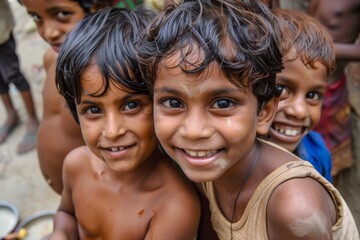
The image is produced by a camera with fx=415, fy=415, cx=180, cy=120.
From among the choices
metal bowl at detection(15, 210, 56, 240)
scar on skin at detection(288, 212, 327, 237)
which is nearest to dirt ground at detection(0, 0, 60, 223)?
metal bowl at detection(15, 210, 56, 240)

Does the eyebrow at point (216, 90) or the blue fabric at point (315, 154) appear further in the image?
the blue fabric at point (315, 154)

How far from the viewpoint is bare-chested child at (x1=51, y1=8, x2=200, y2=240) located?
4.50 ft

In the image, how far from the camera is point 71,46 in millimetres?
1444

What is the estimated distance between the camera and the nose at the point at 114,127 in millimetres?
1370

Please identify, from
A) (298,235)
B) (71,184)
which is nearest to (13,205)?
(71,184)

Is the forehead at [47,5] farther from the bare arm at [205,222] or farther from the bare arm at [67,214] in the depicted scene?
the bare arm at [205,222]

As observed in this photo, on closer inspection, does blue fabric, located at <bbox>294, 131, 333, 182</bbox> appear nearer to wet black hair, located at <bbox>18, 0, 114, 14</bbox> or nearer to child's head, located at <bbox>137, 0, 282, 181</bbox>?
child's head, located at <bbox>137, 0, 282, 181</bbox>

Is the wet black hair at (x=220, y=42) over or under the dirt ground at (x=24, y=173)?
over

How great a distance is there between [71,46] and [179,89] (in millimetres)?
485

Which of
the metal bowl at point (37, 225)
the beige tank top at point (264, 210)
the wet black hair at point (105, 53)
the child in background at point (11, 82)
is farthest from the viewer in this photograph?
the child in background at point (11, 82)

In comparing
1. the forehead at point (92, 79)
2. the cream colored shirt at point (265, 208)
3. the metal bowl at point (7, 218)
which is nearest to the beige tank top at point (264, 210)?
the cream colored shirt at point (265, 208)

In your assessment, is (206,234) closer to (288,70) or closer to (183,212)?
(183,212)

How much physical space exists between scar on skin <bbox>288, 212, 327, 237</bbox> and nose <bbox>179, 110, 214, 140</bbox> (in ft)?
1.13

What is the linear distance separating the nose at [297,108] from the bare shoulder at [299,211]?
0.46 meters
